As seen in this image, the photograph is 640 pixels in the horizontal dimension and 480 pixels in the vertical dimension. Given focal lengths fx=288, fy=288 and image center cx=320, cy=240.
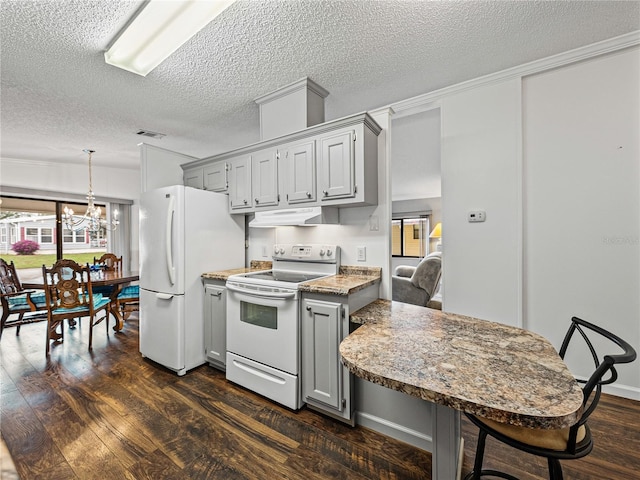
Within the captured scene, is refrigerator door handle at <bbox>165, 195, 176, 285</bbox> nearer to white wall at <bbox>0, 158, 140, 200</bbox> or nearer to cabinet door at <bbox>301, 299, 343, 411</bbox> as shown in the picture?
cabinet door at <bbox>301, 299, 343, 411</bbox>

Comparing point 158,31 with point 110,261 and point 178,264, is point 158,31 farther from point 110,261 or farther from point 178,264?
point 110,261

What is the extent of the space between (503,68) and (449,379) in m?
2.70

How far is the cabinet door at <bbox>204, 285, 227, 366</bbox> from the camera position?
267cm

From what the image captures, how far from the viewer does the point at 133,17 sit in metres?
1.83

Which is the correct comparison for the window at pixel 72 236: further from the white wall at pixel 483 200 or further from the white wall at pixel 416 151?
the white wall at pixel 483 200

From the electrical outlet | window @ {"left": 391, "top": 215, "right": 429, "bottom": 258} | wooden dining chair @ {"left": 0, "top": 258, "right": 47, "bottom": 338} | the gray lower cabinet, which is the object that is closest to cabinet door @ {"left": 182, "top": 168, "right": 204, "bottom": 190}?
the gray lower cabinet

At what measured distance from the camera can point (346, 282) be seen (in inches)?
83.3

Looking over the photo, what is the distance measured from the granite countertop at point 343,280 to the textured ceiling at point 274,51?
1.68 m

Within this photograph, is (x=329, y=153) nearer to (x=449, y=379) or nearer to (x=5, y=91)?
(x=449, y=379)

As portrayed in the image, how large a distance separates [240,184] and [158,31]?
4.36 feet

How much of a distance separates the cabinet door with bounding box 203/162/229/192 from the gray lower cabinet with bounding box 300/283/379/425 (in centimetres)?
169

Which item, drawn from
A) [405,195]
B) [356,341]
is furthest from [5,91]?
[405,195]

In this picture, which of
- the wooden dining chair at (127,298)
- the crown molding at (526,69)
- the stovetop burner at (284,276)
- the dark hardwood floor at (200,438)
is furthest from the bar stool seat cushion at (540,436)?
the wooden dining chair at (127,298)

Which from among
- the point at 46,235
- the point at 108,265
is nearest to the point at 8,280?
the point at 108,265
